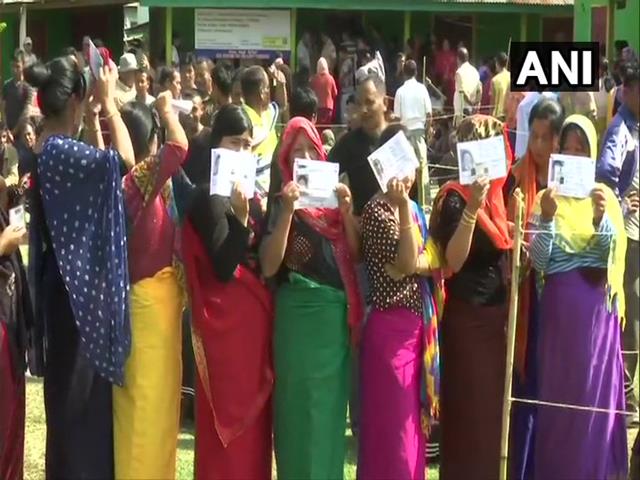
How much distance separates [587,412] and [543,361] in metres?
0.25

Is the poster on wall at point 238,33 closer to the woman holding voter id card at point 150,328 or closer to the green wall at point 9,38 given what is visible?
the green wall at point 9,38

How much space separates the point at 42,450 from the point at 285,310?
88.4 inches

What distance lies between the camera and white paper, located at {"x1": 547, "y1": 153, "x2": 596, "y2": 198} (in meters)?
4.54

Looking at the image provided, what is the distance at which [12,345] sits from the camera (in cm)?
484

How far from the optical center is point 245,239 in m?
4.57

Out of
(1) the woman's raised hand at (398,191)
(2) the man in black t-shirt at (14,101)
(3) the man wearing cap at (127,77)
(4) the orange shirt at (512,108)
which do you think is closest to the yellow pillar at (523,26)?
(2) the man in black t-shirt at (14,101)

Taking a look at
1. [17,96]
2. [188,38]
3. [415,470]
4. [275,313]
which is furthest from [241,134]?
[188,38]

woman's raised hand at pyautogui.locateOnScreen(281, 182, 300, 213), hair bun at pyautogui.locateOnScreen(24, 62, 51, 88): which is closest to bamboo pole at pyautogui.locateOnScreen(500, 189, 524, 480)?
Answer: woman's raised hand at pyautogui.locateOnScreen(281, 182, 300, 213)

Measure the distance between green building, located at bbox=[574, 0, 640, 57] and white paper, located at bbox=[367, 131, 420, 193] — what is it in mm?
7259

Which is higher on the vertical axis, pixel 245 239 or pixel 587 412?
pixel 245 239

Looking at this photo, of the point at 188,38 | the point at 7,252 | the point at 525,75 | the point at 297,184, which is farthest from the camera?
the point at 188,38

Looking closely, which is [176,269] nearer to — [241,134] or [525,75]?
[241,134]

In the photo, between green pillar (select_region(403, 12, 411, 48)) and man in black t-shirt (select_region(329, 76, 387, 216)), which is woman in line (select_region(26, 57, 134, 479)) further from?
green pillar (select_region(403, 12, 411, 48))

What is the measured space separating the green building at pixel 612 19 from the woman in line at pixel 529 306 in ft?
21.6
